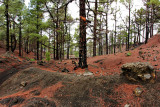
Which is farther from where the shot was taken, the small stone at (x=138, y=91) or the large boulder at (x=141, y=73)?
the large boulder at (x=141, y=73)

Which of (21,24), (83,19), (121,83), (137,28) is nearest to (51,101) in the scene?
(121,83)

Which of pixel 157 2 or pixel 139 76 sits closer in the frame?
pixel 139 76

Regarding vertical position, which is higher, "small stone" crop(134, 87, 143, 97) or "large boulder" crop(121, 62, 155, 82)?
"large boulder" crop(121, 62, 155, 82)

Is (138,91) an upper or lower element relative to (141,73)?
lower

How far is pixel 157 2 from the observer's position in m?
10.1

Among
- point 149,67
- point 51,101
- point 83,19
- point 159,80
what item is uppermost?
point 83,19

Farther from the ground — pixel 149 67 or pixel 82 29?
pixel 82 29

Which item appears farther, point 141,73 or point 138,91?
point 141,73

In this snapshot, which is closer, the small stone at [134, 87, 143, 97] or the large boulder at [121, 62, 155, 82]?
the small stone at [134, 87, 143, 97]

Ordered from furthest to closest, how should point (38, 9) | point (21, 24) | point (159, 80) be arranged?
point (21, 24), point (38, 9), point (159, 80)

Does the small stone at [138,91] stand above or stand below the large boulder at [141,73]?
below

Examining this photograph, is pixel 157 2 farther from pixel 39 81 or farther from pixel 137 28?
pixel 137 28

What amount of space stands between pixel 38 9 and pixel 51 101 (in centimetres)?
1390

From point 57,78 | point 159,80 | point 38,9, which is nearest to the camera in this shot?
point 159,80
